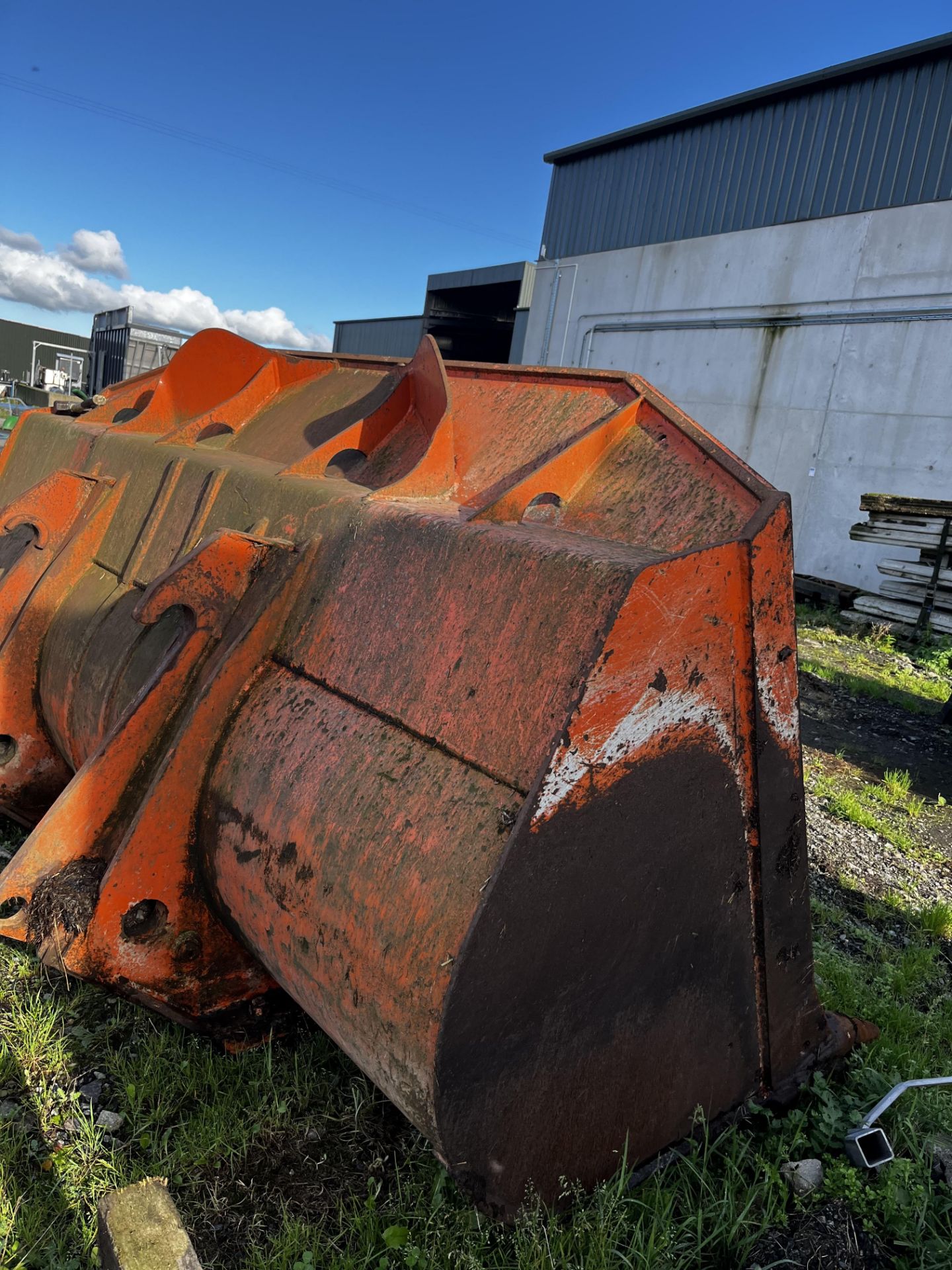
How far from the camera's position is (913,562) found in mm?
10125

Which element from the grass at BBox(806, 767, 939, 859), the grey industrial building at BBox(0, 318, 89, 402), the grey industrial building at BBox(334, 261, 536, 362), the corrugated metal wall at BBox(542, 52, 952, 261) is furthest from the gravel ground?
the grey industrial building at BBox(0, 318, 89, 402)

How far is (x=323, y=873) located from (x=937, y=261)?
11197 mm

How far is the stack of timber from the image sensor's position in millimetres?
9484

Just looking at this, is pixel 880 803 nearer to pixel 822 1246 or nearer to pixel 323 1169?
pixel 822 1246

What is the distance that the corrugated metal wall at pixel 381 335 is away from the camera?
22.1 metres

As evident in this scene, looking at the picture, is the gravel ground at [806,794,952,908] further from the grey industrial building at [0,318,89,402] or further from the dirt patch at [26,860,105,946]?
the grey industrial building at [0,318,89,402]

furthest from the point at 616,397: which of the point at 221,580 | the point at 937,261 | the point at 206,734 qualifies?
the point at 937,261

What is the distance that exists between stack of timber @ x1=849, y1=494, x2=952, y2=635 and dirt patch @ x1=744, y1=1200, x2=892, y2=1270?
8.88m

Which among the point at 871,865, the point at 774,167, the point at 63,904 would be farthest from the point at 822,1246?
the point at 774,167

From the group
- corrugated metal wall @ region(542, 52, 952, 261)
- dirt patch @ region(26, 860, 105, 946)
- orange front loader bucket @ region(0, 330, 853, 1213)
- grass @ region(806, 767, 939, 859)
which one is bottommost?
grass @ region(806, 767, 939, 859)

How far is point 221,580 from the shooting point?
192 centimetres

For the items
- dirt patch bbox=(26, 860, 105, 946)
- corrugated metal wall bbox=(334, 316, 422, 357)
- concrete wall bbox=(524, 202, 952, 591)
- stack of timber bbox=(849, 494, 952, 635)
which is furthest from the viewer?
corrugated metal wall bbox=(334, 316, 422, 357)

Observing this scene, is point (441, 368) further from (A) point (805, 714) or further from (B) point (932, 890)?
(A) point (805, 714)

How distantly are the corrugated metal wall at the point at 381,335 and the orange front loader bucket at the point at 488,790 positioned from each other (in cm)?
1963
